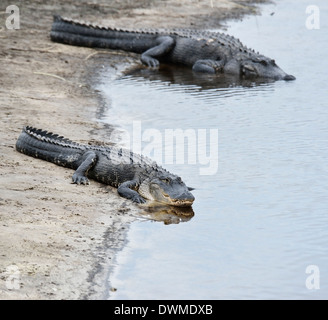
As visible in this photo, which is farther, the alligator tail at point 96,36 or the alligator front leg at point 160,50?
the alligator tail at point 96,36

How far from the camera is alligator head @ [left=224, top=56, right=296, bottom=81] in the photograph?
12.4 meters

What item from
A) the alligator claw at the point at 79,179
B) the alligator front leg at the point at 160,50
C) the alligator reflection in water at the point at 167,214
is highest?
the alligator front leg at the point at 160,50

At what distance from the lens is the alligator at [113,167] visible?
7270 millimetres

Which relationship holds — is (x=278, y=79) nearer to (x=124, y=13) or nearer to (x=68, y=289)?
(x=124, y=13)

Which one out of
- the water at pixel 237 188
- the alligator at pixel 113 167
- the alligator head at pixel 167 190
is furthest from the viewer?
the alligator at pixel 113 167

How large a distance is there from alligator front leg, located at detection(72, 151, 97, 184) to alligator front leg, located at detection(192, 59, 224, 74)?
554 centimetres

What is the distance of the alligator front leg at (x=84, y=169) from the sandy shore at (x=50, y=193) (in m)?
0.08

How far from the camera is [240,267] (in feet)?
18.7

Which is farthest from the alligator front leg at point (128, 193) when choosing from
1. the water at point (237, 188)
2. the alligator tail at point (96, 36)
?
the alligator tail at point (96, 36)

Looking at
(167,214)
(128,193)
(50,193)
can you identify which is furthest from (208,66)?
(50,193)

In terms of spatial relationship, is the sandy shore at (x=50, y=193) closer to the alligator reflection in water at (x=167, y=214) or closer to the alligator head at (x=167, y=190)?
the alligator reflection in water at (x=167, y=214)

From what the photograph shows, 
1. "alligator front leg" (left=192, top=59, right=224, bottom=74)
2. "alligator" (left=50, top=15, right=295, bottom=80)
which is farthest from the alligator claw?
"alligator front leg" (left=192, top=59, right=224, bottom=74)

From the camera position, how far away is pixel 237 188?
7348 millimetres

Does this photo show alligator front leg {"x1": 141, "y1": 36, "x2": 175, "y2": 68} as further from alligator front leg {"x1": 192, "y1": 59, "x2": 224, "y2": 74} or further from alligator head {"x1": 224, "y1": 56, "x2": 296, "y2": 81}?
alligator head {"x1": 224, "y1": 56, "x2": 296, "y2": 81}
